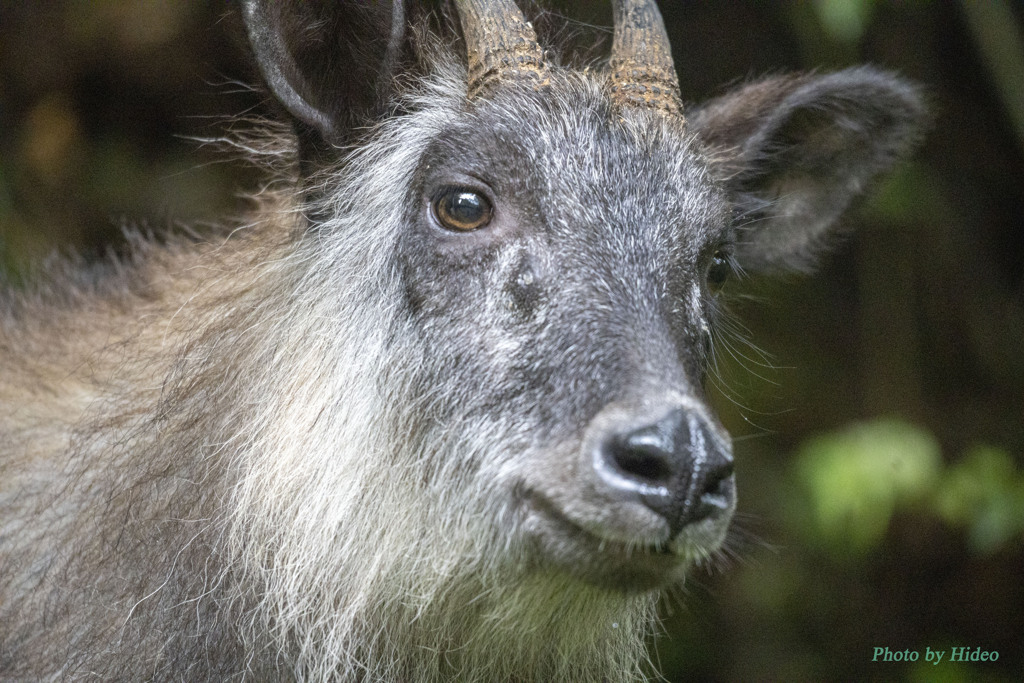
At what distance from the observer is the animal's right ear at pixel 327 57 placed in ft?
10.8

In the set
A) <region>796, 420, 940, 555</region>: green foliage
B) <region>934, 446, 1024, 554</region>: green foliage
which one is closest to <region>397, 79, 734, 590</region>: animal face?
<region>796, 420, 940, 555</region>: green foliage

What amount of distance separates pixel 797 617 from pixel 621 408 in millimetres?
5527

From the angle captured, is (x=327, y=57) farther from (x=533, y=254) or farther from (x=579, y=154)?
(x=533, y=254)

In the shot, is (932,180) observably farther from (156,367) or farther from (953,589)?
(156,367)

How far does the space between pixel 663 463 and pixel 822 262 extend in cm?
467

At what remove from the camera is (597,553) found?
9.45ft

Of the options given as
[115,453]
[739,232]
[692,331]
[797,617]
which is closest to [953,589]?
[797,617]

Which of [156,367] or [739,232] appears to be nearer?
[156,367]

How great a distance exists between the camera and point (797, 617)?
25.1 ft

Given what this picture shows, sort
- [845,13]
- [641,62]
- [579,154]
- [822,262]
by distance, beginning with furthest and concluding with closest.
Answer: [822,262]
[845,13]
[641,62]
[579,154]

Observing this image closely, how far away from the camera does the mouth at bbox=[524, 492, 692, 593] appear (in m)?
2.86

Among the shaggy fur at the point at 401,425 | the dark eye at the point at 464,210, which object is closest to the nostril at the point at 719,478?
the shaggy fur at the point at 401,425

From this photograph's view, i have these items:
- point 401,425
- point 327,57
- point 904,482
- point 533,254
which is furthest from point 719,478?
point 904,482

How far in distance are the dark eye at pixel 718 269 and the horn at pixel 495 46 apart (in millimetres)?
958
